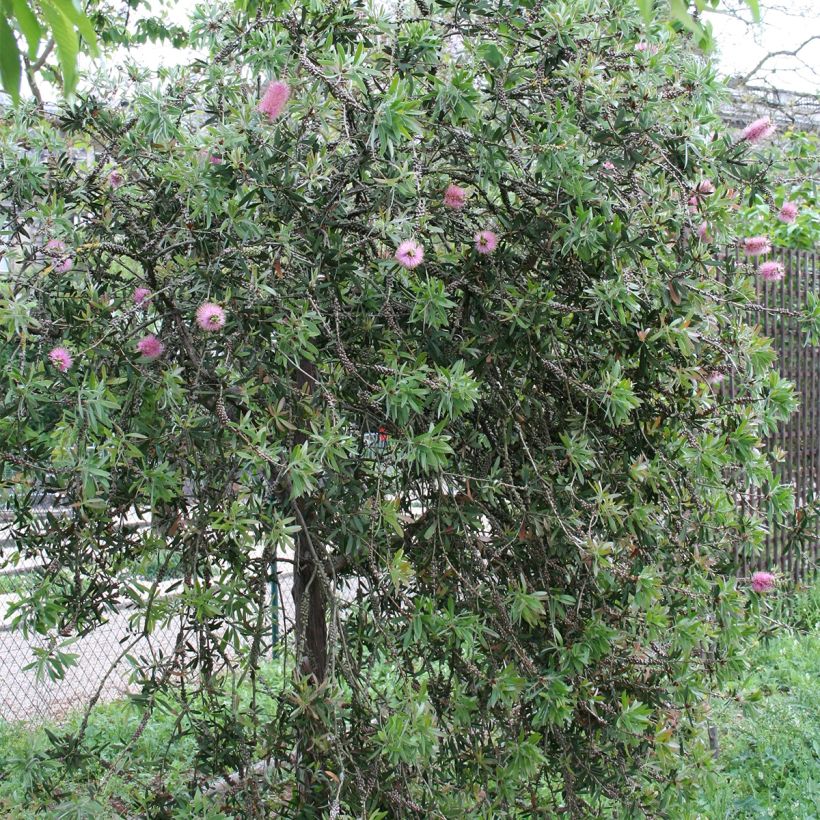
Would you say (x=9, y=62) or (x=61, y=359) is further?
(x=61, y=359)

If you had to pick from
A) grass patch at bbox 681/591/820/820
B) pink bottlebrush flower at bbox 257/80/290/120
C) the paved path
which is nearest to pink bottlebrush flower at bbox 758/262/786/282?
grass patch at bbox 681/591/820/820

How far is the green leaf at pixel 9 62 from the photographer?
125 cm

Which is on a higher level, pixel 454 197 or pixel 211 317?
pixel 454 197

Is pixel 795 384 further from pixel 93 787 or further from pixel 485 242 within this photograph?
pixel 93 787

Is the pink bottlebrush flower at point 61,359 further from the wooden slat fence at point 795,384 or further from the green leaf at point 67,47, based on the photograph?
the wooden slat fence at point 795,384

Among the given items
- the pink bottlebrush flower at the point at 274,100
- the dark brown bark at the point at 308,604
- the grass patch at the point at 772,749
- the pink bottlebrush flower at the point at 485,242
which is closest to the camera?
the pink bottlebrush flower at the point at 274,100

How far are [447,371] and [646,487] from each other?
0.79 m

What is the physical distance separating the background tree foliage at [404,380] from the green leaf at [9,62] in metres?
0.82

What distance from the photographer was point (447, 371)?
2.15 m

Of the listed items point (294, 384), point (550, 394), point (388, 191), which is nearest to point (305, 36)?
point (388, 191)

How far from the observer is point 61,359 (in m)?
2.01

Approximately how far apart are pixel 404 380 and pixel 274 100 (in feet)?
2.36

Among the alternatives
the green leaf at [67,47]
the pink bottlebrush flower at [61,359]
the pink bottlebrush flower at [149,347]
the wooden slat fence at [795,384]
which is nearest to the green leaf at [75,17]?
the green leaf at [67,47]

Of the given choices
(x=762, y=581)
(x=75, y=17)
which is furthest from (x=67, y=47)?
(x=762, y=581)
